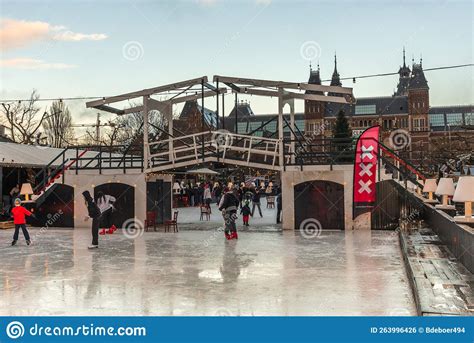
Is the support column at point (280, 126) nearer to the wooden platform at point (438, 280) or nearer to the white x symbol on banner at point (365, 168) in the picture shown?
the white x symbol on banner at point (365, 168)

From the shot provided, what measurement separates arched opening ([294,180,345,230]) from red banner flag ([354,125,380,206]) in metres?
0.82

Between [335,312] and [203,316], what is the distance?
1886 mm

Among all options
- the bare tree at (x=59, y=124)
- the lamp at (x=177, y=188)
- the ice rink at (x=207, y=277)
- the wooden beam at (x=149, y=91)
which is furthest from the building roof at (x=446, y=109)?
the ice rink at (x=207, y=277)

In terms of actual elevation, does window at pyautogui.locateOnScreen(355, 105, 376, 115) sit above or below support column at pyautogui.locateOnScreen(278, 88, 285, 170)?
above

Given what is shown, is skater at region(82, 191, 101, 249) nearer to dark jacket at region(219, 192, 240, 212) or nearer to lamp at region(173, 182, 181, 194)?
dark jacket at region(219, 192, 240, 212)

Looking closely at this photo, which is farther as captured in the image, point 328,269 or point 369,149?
point 369,149

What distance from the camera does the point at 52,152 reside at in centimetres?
3006

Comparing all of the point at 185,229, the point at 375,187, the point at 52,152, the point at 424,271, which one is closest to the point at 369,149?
the point at 375,187

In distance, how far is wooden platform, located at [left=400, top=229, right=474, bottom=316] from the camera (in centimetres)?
617

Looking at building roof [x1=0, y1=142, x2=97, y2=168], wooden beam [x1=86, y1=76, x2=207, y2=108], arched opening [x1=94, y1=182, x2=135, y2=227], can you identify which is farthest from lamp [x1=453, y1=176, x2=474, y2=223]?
building roof [x1=0, y1=142, x2=97, y2=168]

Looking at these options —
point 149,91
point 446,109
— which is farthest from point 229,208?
point 446,109

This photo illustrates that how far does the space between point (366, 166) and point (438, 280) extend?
10.3 metres
